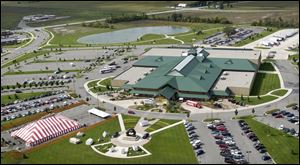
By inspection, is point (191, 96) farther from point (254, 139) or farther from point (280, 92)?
point (254, 139)

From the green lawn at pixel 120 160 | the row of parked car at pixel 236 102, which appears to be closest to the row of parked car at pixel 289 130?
the row of parked car at pixel 236 102

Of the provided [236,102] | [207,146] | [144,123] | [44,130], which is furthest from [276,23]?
[44,130]

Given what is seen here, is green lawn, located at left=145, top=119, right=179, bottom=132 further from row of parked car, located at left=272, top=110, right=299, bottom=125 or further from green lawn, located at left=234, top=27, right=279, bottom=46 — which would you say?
green lawn, located at left=234, top=27, right=279, bottom=46

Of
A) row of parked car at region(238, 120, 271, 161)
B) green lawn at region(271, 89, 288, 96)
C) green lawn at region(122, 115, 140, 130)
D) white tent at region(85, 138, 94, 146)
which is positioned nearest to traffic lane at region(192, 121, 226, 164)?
row of parked car at region(238, 120, 271, 161)

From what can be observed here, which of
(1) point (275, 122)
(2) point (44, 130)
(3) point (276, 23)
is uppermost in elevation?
(3) point (276, 23)

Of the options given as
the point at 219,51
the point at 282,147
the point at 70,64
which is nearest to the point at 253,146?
the point at 282,147

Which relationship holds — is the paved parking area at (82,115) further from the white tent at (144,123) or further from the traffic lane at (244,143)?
the traffic lane at (244,143)
